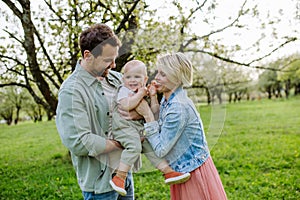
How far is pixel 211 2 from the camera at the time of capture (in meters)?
4.91

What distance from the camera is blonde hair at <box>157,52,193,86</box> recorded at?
209 cm

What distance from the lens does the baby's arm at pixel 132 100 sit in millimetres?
2010

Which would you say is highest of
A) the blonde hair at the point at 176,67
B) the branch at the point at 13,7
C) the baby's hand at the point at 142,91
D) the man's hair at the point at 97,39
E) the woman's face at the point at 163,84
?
the branch at the point at 13,7

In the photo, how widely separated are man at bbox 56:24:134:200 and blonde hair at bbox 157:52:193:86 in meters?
0.30

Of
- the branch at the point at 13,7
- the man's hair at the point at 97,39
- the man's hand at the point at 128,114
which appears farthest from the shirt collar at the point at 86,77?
the branch at the point at 13,7

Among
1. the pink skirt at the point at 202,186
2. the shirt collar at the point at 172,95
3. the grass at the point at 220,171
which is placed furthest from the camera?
the grass at the point at 220,171

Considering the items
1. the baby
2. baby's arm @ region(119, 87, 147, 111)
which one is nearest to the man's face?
the baby

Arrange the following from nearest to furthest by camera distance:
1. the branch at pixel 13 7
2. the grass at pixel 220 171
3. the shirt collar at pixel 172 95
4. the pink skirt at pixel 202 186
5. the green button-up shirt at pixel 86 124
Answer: the green button-up shirt at pixel 86 124
the shirt collar at pixel 172 95
the pink skirt at pixel 202 186
the grass at pixel 220 171
the branch at pixel 13 7

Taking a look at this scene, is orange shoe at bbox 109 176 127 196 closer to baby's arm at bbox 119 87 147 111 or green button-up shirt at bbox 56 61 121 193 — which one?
green button-up shirt at bbox 56 61 121 193

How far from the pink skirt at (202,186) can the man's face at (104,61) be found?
87 centimetres

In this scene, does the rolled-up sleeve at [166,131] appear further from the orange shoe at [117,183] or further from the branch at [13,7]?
the branch at [13,7]

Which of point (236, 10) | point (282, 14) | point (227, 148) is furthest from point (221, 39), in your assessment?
point (227, 148)

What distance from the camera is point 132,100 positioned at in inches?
79.3

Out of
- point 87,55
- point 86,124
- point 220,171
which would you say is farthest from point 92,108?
point 220,171
